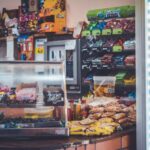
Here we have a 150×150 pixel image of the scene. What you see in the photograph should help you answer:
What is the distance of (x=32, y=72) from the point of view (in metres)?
2.68

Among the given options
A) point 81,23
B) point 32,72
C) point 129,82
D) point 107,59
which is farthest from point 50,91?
point 81,23

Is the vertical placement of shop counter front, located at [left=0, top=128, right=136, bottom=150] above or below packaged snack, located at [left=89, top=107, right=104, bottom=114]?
below

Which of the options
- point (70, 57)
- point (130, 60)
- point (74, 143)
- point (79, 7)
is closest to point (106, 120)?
point (74, 143)

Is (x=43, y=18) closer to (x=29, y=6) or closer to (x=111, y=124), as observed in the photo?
(x=29, y=6)

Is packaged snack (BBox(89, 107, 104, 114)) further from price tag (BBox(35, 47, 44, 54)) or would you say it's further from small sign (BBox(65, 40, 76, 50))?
price tag (BBox(35, 47, 44, 54))

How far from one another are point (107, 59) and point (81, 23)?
63 centimetres

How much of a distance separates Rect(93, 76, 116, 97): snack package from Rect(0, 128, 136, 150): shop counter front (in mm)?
756

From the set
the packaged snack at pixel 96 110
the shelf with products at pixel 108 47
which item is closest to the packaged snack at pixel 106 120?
the packaged snack at pixel 96 110

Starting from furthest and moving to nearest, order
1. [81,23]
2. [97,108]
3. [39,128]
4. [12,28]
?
1. [12,28]
2. [81,23]
3. [97,108]
4. [39,128]

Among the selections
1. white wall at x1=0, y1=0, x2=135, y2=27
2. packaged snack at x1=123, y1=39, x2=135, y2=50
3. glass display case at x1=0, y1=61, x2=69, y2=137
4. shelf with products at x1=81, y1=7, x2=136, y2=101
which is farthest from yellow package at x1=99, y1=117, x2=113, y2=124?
white wall at x1=0, y1=0, x2=135, y2=27

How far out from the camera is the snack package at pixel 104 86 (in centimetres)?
357

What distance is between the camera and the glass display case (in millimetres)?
2521

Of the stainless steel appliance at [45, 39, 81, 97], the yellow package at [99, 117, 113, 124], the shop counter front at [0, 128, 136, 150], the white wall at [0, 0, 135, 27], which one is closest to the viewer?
the shop counter front at [0, 128, 136, 150]

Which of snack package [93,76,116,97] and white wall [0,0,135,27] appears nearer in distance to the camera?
snack package [93,76,116,97]
